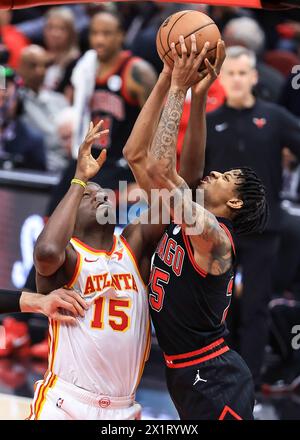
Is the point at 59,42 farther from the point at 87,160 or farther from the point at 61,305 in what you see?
the point at 61,305

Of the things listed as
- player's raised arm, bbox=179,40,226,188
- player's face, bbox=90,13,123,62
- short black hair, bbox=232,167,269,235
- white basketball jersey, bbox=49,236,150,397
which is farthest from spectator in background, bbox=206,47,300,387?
white basketball jersey, bbox=49,236,150,397

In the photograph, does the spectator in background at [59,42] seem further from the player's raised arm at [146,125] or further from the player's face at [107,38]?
the player's raised arm at [146,125]

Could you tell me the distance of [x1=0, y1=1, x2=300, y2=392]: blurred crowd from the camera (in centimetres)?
731

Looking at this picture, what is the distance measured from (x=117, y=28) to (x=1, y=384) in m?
2.84

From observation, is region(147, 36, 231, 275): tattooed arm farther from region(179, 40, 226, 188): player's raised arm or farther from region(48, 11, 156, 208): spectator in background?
region(48, 11, 156, 208): spectator in background

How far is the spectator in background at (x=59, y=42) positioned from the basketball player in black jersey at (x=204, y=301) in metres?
5.89

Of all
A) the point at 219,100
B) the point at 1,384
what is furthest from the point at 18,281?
the point at 219,100

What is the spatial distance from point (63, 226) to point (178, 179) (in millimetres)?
524

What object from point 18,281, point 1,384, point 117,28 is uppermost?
point 117,28

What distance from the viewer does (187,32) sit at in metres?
4.57

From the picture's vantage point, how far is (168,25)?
15.3ft

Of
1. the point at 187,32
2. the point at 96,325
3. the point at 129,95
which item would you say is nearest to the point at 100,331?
the point at 96,325

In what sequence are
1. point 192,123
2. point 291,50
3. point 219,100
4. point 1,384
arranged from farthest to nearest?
point 291,50, point 219,100, point 1,384, point 192,123
